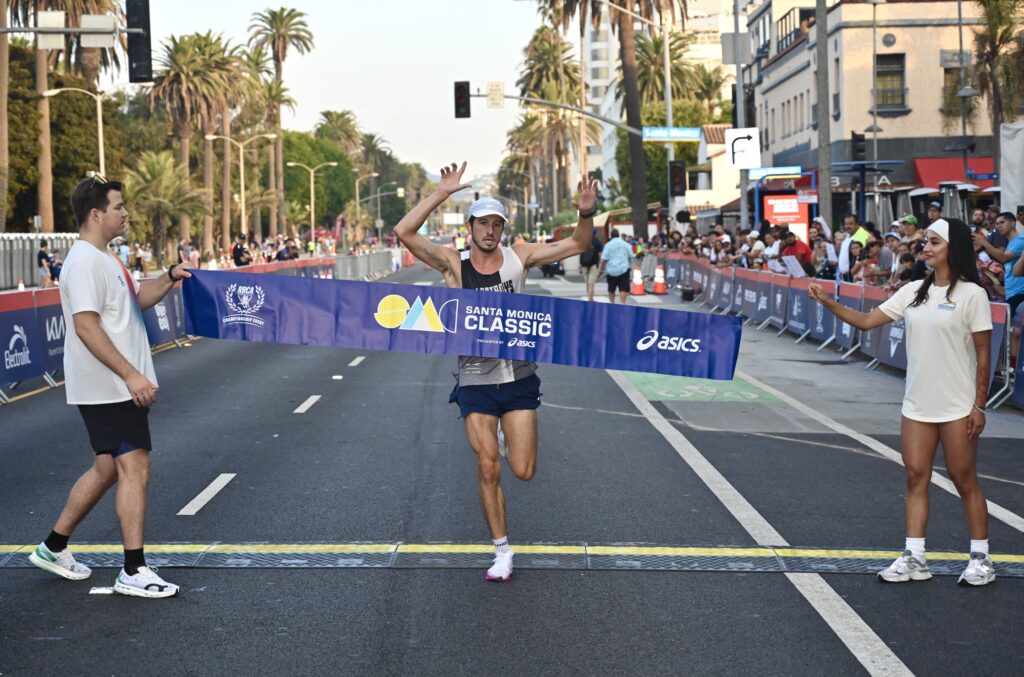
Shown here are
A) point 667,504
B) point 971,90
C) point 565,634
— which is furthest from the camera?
point 971,90

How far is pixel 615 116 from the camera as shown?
15662 cm

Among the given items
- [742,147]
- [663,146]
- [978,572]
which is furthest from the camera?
[663,146]

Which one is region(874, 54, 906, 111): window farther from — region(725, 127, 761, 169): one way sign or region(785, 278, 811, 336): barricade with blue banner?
region(785, 278, 811, 336): barricade with blue banner

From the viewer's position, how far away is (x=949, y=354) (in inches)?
288

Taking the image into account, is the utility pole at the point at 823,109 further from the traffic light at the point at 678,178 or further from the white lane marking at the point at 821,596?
the white lane marking at the point at 821,596

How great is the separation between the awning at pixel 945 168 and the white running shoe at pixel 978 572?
149 ft

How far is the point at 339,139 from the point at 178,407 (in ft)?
516

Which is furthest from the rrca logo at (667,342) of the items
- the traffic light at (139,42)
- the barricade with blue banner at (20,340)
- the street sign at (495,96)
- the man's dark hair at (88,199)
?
the street sign at (495,96)

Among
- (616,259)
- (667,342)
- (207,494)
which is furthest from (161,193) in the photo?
(667,342)

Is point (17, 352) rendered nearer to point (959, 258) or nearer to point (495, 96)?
point (959, 258)

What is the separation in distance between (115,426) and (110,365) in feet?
1.14

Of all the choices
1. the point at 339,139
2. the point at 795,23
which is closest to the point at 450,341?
the point at 795,23

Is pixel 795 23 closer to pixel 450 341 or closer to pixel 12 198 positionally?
pixel 12 198

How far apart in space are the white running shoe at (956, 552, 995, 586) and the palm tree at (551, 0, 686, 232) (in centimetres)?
4211
